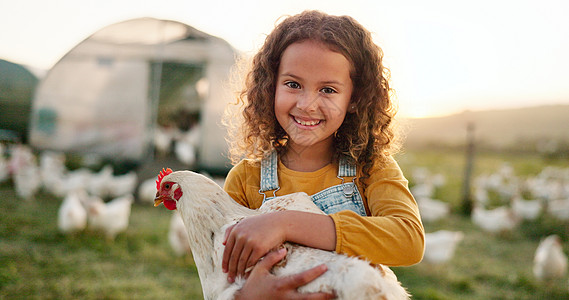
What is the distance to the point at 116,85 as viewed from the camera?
744 cm

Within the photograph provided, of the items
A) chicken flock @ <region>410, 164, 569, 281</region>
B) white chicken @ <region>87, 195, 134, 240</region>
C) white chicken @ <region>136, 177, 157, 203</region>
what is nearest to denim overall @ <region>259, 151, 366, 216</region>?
chicken flock @ <region>410, 164, 569, 281</region>

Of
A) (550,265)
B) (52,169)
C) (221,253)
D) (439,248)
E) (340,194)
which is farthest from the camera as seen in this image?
(52,169)

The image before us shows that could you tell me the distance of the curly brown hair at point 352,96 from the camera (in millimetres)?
1454

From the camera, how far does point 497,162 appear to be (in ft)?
38.5

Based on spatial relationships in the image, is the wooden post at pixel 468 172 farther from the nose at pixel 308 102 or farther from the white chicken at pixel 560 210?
the nose at pixel 308 102

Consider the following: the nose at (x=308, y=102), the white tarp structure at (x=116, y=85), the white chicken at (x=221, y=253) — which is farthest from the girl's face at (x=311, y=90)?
the white tarp structure at (x=116, y=85)

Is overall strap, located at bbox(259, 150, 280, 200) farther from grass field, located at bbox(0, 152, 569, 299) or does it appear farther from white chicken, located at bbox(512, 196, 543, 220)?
white chicken, located at bbox(512, 196, 543, 220)

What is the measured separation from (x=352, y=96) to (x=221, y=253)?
2.65 feet

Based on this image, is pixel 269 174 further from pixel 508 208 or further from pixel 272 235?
pixel 508 208

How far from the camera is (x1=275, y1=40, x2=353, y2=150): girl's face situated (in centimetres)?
138

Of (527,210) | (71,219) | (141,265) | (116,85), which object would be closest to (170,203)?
(141,265)

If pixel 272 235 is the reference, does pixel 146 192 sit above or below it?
below

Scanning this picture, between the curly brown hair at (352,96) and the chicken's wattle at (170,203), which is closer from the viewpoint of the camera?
the curly brown hair at (352,96)

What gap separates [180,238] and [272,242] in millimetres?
3999
